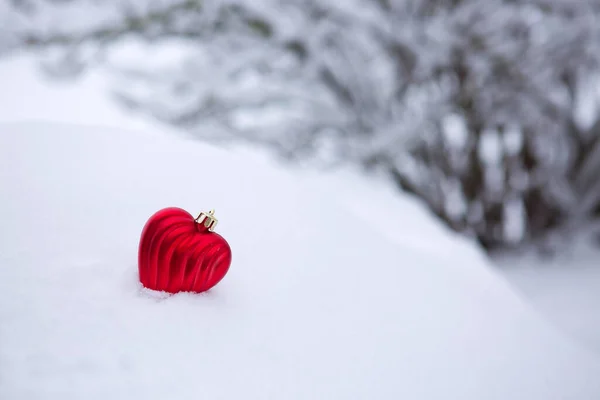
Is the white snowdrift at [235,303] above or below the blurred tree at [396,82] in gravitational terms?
below

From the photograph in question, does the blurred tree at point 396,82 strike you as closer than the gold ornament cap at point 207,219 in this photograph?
No

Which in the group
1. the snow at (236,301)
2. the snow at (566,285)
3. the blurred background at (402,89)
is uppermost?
the blurred background at (402,89)

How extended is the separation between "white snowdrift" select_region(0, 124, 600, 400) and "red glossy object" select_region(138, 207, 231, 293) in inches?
0.7

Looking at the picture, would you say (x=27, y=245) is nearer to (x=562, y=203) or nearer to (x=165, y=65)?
(x=165, y=65)

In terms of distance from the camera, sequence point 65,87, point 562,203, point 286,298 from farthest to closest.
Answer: point 562,203 < point 65,87 < point 286,298

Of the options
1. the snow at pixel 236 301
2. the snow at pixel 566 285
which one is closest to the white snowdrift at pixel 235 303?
the snow at pixel 236 301

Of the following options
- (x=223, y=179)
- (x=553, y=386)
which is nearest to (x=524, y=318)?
(x=553, y=386)

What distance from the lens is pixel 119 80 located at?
1.44 metres

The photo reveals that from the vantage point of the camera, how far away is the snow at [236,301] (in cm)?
39

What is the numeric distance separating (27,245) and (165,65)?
107cm

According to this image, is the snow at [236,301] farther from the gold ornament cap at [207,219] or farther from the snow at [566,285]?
the snow at [566,285]

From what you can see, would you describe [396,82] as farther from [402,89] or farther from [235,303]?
[235,303]

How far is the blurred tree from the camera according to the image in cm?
127

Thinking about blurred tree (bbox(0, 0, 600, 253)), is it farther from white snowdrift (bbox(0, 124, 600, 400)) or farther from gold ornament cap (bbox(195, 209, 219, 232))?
gold ornament cap (bbox(195, 209, 219, 232))
